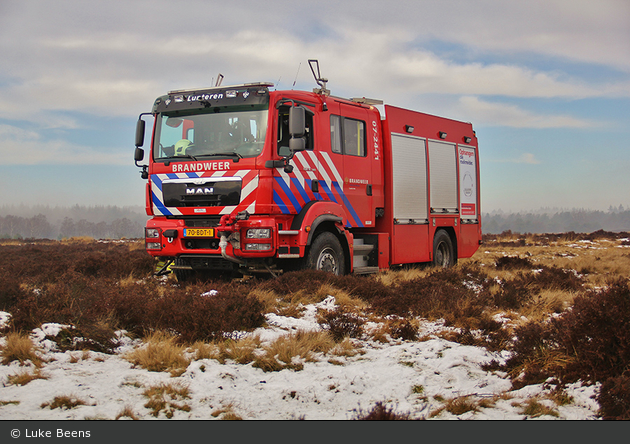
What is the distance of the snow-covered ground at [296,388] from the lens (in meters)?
4.36

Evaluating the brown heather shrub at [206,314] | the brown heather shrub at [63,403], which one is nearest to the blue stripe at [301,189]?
the brown heather shrub at [206,314]

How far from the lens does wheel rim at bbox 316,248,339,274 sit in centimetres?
1095

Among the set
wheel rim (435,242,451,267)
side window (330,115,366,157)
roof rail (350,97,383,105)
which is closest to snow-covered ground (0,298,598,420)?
side window (330,115,366,157)

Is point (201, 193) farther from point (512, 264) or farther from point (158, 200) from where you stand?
point (512, 264)

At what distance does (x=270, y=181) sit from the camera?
971 centimetres

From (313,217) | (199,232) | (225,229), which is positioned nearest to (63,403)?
(225,229)

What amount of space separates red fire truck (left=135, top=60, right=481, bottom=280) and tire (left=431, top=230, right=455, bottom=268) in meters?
2.31

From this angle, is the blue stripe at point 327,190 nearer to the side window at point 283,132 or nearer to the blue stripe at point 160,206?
the side window at point 283,132

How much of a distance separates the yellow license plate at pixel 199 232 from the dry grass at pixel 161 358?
4.13m

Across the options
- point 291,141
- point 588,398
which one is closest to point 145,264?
point 291,141

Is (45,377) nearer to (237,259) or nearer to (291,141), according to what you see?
(237,259)

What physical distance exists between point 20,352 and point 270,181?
5.13m

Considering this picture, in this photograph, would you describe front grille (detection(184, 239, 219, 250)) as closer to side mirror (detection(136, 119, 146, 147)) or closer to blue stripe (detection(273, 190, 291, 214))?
blue stripe (detection(273, 190, 291, 214))
